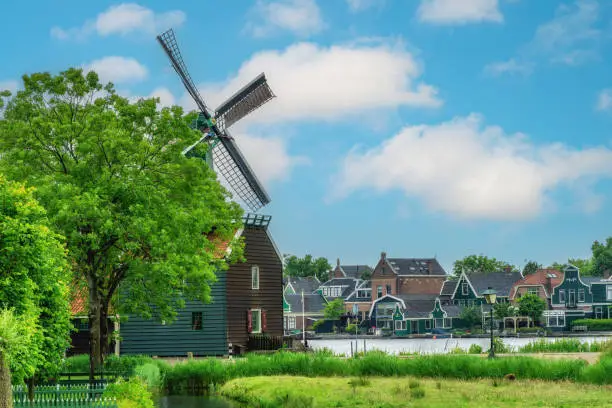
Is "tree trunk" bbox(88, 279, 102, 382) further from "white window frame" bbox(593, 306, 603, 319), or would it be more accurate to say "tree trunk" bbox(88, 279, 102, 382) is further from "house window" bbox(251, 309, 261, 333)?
"white window frame" bbox(593, 306, 603, 319)

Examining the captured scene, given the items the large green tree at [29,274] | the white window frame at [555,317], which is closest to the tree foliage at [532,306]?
the white window frame at [555,317]

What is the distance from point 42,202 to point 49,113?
521cm

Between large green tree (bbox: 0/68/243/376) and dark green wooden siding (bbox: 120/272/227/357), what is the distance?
531 inches

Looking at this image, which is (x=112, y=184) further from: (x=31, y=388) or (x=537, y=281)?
(x=537, y=281)

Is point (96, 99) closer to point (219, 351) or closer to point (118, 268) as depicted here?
point (118, 268)

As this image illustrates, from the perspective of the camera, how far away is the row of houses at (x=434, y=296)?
4850 inches

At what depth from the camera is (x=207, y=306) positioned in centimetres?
5444

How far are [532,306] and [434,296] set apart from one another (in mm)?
20892

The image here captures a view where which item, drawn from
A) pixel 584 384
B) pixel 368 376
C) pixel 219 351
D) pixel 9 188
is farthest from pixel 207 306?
pixel 9 188

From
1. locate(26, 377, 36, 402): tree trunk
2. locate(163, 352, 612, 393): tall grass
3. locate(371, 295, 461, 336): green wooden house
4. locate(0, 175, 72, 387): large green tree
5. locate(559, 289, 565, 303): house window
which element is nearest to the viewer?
locate(0, 175, 72, 387): large green tree

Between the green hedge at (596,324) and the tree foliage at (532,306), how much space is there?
4.76 meters

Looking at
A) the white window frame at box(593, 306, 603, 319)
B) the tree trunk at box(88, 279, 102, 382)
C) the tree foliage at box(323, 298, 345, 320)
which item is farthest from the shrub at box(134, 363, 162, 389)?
the tree foliage at box(323, 298, 345, 320)

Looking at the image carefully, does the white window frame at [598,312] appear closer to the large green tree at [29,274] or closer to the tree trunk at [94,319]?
the tree trunk at [94,319]

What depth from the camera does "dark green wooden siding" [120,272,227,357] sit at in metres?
54.2
